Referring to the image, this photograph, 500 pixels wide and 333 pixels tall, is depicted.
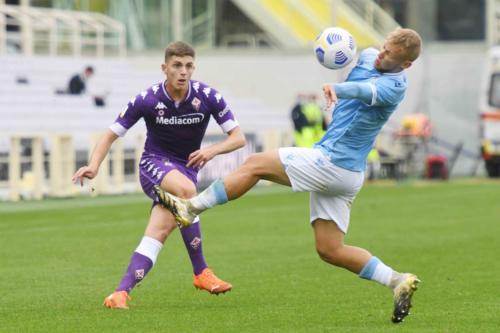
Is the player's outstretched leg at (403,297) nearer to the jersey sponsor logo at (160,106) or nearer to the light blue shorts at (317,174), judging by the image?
the light blue shorts at (317,174)

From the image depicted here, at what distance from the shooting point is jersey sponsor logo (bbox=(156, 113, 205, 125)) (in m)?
11.0

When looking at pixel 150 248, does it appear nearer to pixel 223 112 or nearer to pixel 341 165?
pixel 223 112

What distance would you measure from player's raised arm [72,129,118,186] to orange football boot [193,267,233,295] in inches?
55.1

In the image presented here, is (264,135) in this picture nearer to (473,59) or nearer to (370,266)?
(473,59)

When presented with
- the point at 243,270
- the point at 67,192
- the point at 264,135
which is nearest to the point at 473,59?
the point at 264,135

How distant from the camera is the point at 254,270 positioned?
14094 millimetres

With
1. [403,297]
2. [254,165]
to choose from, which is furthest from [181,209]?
[403,297]

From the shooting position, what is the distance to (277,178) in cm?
991

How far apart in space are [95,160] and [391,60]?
2343mm

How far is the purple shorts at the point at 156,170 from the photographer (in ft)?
36.3

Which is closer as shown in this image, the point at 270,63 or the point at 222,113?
the point at 222,113

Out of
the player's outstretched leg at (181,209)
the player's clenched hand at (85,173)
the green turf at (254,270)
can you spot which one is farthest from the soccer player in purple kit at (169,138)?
the player's outstretched leg at (181,209)

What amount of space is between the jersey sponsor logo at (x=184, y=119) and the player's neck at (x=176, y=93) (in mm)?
142

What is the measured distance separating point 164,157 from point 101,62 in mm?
26968
